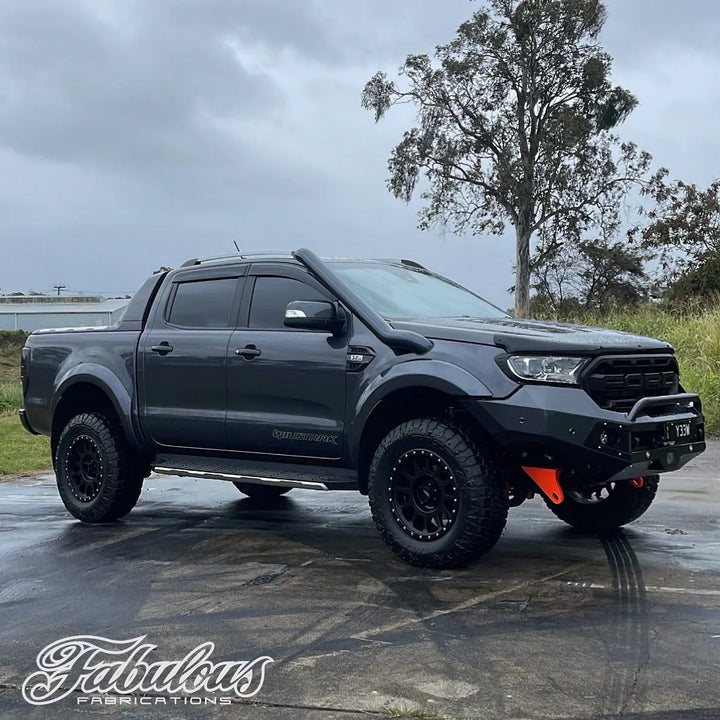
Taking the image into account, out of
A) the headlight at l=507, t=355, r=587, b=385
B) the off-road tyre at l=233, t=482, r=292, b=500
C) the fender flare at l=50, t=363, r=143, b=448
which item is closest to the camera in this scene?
the headlight at l=507, t=355, r=587, b=385

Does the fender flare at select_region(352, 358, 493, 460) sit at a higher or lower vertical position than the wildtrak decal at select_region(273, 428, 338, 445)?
higher

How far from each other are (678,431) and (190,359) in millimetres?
3219

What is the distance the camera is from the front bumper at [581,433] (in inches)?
207

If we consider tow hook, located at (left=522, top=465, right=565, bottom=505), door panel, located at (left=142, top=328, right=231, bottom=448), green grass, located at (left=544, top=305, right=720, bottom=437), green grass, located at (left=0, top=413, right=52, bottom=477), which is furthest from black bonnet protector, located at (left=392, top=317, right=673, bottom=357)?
green grass, located at (left=544, top=305, right=720, bottom=437)

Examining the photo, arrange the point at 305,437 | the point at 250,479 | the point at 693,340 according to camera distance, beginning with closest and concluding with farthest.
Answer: the point at 305,437
the point at 250,479
the point at 693,340

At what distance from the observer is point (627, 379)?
5.54 meters

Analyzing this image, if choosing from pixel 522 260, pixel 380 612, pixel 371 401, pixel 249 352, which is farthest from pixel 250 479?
pixel 522 260

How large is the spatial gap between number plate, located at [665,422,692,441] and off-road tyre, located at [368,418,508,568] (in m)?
0.95

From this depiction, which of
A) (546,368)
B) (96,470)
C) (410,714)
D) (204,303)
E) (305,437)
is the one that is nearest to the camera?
(410,714)

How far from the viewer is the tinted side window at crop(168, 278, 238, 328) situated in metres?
6.99

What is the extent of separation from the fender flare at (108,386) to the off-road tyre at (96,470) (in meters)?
0.16

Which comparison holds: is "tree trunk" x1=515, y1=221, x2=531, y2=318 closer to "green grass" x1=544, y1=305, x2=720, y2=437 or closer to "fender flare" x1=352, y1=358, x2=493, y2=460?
"green grass" x1=544, y1=305, x2=720, y2=437

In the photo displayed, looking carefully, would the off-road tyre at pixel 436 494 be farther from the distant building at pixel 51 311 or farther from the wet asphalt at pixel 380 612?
the distant building at pixel 51 311

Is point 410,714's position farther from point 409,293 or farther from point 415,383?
point 409,293
